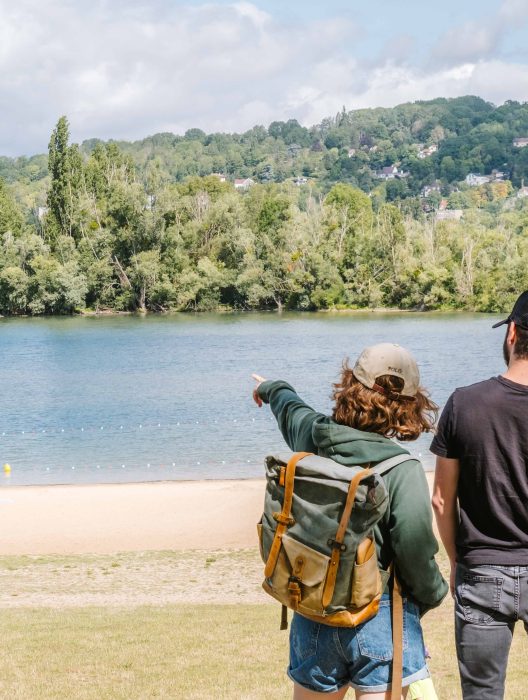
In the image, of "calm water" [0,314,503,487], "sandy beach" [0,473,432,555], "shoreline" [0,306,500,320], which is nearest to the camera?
"sandy beach" [0,473,432,555]

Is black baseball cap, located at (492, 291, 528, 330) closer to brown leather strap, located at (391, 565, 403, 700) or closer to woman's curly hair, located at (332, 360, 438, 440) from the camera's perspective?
woman's curly hair, located at (332, 360, 438, 440)

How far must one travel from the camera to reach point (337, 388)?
2883 mm

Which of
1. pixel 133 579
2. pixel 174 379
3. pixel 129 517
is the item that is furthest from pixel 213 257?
pixel 133 579

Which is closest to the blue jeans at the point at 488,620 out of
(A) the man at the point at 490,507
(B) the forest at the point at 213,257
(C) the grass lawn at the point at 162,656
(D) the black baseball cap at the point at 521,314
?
(A) the man at the point at 490,507

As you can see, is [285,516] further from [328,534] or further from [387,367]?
[387,367]

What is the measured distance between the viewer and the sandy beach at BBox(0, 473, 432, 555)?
13.0 metres

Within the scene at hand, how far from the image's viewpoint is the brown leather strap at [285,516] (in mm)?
2607

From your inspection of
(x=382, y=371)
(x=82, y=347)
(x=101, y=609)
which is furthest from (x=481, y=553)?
(x=82, y=347)

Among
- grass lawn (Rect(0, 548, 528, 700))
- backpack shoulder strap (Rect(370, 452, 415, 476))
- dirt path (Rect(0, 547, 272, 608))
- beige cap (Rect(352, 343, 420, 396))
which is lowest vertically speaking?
dirt path (Rect(0, 547, 272, 608))

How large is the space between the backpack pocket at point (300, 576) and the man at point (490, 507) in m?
0.62

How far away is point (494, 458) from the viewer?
292 cm

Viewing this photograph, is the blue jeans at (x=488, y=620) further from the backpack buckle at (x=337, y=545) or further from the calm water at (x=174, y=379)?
the calm water at (x=174, y=379)

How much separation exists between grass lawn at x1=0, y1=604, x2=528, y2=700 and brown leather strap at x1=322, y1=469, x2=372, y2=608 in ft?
8.42

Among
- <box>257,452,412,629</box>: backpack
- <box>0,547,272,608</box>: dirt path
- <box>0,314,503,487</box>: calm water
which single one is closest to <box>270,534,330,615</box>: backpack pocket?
<box>257,452,412,629</box>: backpack
